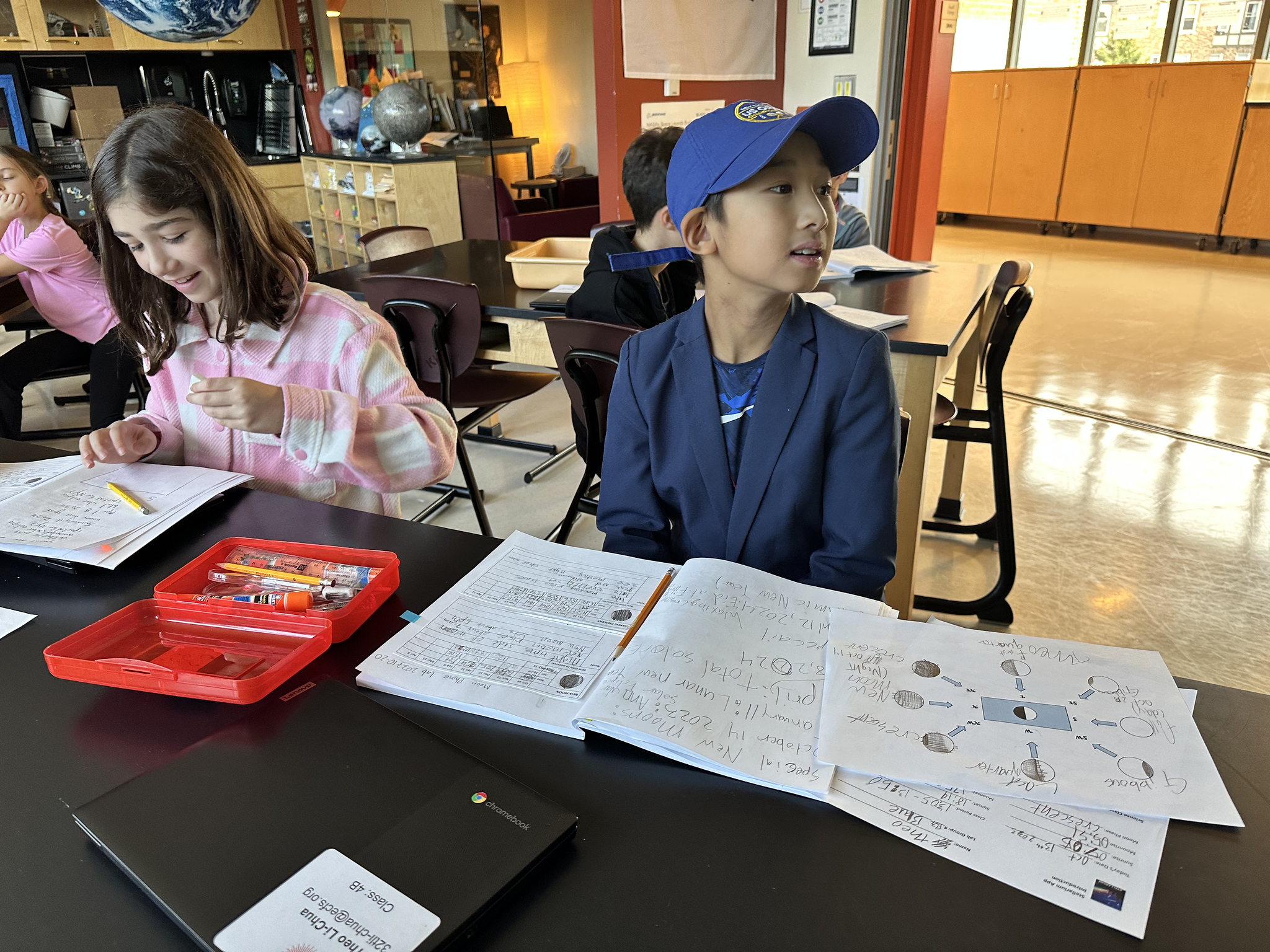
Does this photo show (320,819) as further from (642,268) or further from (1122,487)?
(1122,487)

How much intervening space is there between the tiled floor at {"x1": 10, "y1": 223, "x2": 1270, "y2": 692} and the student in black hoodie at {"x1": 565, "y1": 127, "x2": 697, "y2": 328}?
0.88 meters

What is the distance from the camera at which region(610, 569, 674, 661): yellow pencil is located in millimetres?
769

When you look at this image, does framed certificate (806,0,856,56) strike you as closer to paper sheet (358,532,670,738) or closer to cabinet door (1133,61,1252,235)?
paper sheet (358,532,670,738)

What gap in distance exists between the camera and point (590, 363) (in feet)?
6.35

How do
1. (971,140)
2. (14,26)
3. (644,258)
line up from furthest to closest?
(971,140) < (14,26) < (644,258)

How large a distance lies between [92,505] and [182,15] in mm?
1350

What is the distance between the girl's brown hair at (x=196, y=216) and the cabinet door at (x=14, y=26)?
5.48m

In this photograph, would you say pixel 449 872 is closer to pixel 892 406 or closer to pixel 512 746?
pixel 512 746

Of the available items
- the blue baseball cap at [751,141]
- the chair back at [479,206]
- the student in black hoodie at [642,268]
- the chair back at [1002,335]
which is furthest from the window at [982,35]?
the blue baseball cap at [751,141]

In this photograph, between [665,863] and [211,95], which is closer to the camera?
[665,863]

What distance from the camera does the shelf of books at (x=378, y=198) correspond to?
5.24 metres

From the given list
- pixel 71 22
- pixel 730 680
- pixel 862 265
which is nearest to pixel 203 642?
pixel 730 680

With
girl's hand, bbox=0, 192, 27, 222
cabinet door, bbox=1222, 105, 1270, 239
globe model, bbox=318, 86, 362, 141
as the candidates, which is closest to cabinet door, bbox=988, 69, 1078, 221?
cabinet door, bbox=1222, 105, 1270, 239

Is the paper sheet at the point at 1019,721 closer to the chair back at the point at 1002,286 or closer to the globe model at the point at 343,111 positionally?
the chair back at the point at 1002,286
